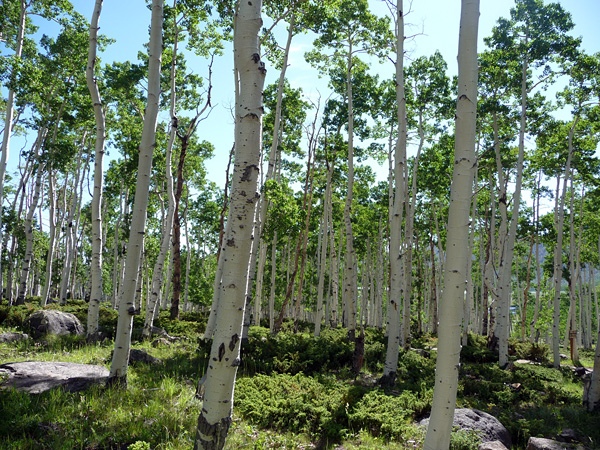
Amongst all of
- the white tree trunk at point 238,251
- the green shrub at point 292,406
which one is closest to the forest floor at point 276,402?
the green shrub at point 292,406

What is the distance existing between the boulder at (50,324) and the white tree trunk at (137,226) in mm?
6819

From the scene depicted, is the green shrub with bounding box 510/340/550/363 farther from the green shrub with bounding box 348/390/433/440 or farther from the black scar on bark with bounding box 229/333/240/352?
the black scar on bark with bounding box 229/333/240/352

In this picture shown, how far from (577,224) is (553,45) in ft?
42.8

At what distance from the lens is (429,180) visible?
1930cm

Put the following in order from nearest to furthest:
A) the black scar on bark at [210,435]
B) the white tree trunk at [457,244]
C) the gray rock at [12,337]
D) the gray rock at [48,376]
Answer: the black scar on bark at [210,435] → the white tree trunk at [457,244] → the gray rock at [48,376] → the gray rock at [12,337]

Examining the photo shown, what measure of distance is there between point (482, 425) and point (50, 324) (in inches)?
444

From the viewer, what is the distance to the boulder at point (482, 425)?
21.2 feet

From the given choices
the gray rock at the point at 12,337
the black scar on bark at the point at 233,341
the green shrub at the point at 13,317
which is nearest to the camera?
the black scar on bark at the point at 233,341

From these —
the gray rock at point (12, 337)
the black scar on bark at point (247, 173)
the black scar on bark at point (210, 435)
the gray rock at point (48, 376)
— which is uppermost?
the black scar on bark at point (247, 173)

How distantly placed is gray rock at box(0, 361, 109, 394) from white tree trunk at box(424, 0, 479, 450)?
4.95 meters

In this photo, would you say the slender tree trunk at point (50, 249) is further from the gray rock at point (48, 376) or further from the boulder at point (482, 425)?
the boulder at point (482, 425)

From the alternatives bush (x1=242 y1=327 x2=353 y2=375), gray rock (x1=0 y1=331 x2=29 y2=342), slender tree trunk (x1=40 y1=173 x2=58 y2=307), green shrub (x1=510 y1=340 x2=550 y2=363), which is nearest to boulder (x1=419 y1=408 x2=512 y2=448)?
bush (x1=242 y1=327 x2=353 y2=375)

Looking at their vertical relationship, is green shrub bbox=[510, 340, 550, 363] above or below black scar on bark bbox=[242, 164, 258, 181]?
below

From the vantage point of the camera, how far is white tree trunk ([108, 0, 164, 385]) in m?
5.99
